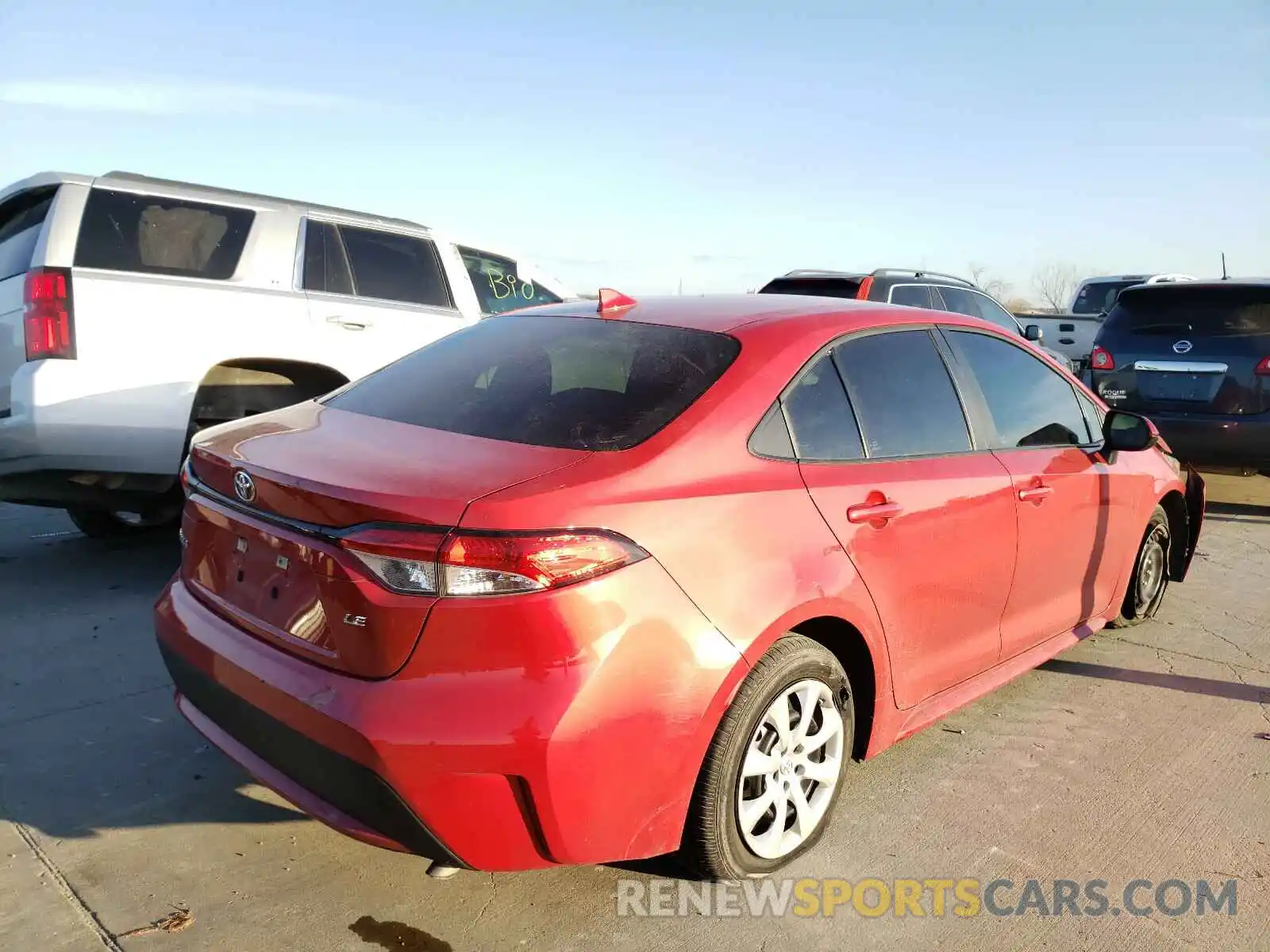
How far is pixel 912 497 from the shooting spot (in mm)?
3178

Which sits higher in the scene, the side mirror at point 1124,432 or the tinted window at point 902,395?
the tinted window at point 902,395

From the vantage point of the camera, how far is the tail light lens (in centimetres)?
222

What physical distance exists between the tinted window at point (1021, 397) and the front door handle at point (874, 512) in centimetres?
85

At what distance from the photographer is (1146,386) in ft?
26.7

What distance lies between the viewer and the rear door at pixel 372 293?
577cm

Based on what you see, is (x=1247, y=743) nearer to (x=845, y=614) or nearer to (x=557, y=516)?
(x=845, y=614)

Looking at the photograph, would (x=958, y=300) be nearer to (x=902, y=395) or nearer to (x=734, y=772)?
(x=902, y=395)

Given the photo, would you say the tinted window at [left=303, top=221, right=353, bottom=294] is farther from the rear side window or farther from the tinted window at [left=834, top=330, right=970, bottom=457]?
the tinted window at [left=834, top=330, right=970, bottom=457]

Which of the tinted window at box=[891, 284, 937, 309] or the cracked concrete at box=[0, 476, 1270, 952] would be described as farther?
the tinted window at box=[891, 284, 937, 309]

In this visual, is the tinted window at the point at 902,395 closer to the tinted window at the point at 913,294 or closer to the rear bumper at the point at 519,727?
the rear bumper at the point at 519,727

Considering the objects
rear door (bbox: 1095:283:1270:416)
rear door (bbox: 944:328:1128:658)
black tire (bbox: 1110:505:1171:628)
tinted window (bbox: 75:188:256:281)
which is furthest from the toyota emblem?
rear door (bbox: 1095:283:1270:416)

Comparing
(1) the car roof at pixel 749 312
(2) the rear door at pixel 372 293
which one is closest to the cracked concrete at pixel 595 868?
(1) the car roof at pixel 749 312

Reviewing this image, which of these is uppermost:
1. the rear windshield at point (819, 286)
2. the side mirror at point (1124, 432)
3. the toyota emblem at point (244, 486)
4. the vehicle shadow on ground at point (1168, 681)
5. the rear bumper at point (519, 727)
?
the rear windshield at point (819, 286)

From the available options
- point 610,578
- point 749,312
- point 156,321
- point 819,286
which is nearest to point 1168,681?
point 749,312
